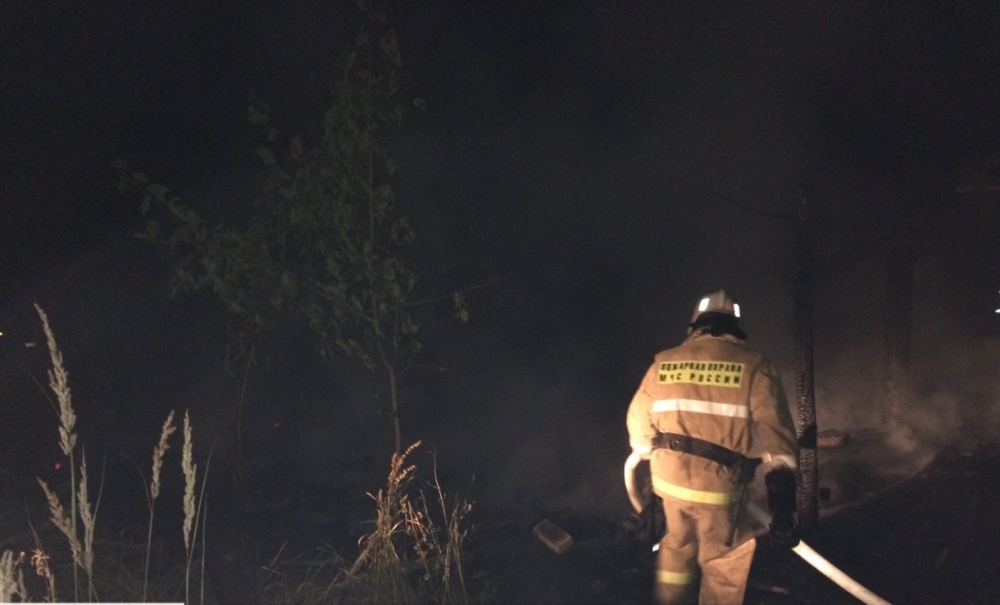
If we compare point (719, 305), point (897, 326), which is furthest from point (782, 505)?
point (897, 326)

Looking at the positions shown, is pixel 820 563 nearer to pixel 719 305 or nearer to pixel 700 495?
pixel 700 495

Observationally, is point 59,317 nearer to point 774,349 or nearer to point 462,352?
point 462,352

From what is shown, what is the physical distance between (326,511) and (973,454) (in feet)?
21.1

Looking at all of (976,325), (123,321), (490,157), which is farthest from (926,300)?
(123,321)

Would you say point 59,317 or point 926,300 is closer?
point 59,317

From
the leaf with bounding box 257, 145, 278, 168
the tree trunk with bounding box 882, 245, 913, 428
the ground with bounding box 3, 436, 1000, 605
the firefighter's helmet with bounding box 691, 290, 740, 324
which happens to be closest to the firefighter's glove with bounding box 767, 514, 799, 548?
the ground with bounding box 3, 436, 1000, 605

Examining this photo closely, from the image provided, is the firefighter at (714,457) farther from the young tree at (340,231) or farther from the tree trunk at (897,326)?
the tree trunk at (897,326)

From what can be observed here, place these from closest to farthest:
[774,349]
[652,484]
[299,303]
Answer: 1. [652,484]
2. [299,303]
3. [774,349]

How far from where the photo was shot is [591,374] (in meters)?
9.12

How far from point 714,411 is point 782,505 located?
1.65ft

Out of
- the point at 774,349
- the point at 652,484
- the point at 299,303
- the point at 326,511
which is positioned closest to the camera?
the point at 652,484

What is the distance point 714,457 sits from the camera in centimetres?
353

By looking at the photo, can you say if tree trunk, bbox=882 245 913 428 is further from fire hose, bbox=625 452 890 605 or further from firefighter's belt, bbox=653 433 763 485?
firefighter's belt, bbox=653 433 763 485

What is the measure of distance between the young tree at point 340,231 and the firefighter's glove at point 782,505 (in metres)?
2.31
